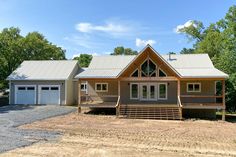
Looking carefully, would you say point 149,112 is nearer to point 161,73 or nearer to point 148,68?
point 161,73

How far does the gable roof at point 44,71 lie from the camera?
30.8 metres

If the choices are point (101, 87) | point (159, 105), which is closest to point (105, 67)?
point (101, 87)

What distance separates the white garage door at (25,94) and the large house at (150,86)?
875 millimetres

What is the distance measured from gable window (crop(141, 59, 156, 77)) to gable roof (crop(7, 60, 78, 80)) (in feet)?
31.0

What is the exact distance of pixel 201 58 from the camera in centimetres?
2733

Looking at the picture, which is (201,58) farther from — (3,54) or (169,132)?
(3,54)

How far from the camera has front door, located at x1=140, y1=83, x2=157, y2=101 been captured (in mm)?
25314

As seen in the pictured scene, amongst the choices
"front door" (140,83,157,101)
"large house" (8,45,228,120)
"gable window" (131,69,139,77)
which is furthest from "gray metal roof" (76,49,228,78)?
"front door" (140,83,157,101)

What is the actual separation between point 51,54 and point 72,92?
68.5 feet

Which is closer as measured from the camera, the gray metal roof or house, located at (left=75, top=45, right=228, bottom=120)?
house, located at (left=75, top=45, right=228, bottom=120)

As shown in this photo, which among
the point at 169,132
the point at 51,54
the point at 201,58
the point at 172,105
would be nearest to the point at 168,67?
the point at 172,105

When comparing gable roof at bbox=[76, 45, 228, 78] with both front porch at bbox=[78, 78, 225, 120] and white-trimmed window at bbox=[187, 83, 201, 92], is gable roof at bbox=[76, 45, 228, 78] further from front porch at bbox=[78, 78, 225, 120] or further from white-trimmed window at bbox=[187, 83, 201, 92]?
white-trimmed window at bbox=[187, 83, 201, 92]

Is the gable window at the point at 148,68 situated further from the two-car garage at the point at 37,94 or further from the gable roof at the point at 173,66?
the two-car garage at the point at 37,94

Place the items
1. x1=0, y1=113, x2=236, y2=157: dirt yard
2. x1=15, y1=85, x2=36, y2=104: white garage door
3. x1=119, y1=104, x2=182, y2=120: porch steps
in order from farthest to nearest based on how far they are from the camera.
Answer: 1. x1=15, y1=85, x2=36, y2=104: white garage door
2. x1=119, y1=104, x2=182, y2=120: porch steps
3. x1=0, y1=113, x2=236, y2=157: dirt yard
